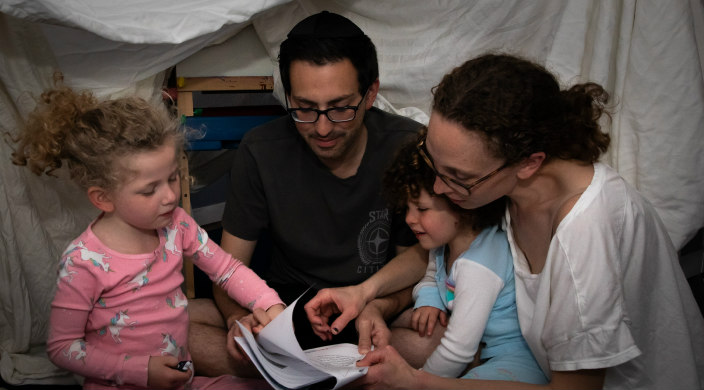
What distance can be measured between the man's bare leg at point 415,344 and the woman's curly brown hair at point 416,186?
32cm

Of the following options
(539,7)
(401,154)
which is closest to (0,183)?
(401,154)

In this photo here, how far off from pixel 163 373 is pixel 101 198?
0.40m

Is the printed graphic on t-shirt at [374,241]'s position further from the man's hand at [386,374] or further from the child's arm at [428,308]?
the man's hand at [386,374]

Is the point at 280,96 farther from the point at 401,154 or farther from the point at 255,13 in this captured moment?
the point at 401,154

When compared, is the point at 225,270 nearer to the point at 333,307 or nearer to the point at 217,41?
the point at 333,307

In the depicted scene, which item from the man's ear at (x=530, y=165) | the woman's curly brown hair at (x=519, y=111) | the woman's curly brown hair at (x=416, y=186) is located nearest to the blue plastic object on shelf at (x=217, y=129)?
the woman's curly brown hair at (x=416, y=186)

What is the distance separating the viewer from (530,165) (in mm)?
1262

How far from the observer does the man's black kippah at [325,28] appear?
160 cm

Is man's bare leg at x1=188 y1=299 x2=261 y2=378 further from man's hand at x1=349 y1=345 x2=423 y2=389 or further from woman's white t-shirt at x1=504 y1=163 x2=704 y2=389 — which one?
woman's white t-shirt at x1=504 y1=163 x2=704 y2=389

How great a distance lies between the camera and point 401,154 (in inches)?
60.7

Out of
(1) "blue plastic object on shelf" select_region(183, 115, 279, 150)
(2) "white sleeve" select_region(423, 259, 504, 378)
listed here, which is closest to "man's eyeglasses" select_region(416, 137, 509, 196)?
(2) "white sleeve" select_region(423, 259, 504, 378)

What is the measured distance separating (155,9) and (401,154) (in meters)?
0.82

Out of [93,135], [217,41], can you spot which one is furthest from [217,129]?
[93,135]

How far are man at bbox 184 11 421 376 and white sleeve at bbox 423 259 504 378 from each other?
0.33 metres
